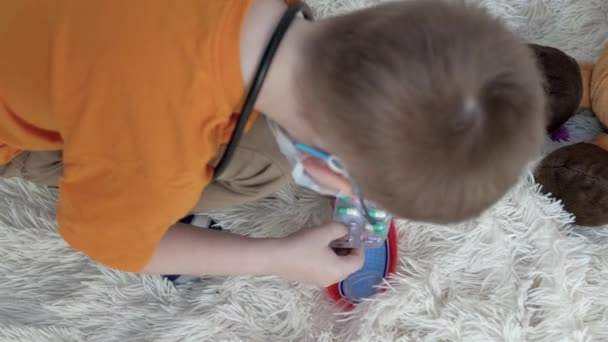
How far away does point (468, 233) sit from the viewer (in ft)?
2.93

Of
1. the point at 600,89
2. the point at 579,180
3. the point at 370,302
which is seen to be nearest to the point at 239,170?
the point at 370,302

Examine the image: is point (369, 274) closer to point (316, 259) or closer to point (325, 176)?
point (316, 259)

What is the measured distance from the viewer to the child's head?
0.49 metres

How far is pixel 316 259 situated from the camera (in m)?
0.81

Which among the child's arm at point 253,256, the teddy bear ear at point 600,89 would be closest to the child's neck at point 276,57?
the child's arm at point 253,256

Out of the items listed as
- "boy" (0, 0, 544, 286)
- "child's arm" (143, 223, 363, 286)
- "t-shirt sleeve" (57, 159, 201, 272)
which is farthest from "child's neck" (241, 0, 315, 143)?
"child's arm" (143, 223, 363, 286)

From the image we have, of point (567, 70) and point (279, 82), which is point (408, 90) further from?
point (567, 70)

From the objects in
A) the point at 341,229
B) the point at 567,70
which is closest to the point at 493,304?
the point at 341,229

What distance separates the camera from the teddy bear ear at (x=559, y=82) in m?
0.95

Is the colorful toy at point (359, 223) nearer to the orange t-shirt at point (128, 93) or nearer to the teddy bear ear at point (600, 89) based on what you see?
the orange t-shirt at point (128, 93)

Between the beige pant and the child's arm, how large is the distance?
6cm

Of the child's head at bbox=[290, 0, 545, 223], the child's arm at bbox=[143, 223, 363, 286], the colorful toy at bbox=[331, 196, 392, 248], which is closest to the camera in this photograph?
the child's head at bbox=[290, 0, 545, 223]

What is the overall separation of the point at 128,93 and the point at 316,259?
0.35m

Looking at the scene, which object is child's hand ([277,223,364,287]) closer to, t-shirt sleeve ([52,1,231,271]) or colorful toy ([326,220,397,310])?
colorful toy ([326,220,397,310])
